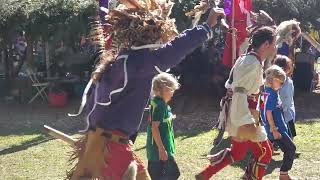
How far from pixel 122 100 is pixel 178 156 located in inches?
153

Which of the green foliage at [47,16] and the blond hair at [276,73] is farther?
the green foliage at [47,16]

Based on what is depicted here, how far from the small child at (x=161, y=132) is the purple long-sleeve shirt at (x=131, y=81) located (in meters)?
1.18

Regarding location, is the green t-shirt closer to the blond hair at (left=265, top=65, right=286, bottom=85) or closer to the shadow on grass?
the blond hair at (left=265, top=65, right=286, bottom=85)

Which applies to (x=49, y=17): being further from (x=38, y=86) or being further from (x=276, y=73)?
(x=276, y=73)

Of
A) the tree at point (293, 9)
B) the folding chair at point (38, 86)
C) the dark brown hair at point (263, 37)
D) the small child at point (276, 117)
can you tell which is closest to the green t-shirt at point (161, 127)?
the dark brown hair at point (263, 37)

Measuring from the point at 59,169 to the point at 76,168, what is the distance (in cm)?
315

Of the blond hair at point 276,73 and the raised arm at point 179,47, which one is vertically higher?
the raised arm at point 179,47

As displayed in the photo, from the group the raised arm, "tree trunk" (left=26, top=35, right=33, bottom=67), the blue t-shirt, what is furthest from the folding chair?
the raised arm

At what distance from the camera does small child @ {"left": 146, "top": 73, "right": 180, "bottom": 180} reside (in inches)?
198

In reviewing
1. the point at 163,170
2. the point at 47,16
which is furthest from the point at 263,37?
the point at 47,16

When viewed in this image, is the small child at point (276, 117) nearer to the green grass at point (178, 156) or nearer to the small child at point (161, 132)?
the green grass at point (178, 156)

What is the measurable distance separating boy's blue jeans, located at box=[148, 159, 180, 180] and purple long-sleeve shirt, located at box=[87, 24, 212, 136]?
141 centimetres

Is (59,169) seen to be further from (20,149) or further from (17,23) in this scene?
(17,23)

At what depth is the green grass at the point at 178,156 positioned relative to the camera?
6.68 meters
